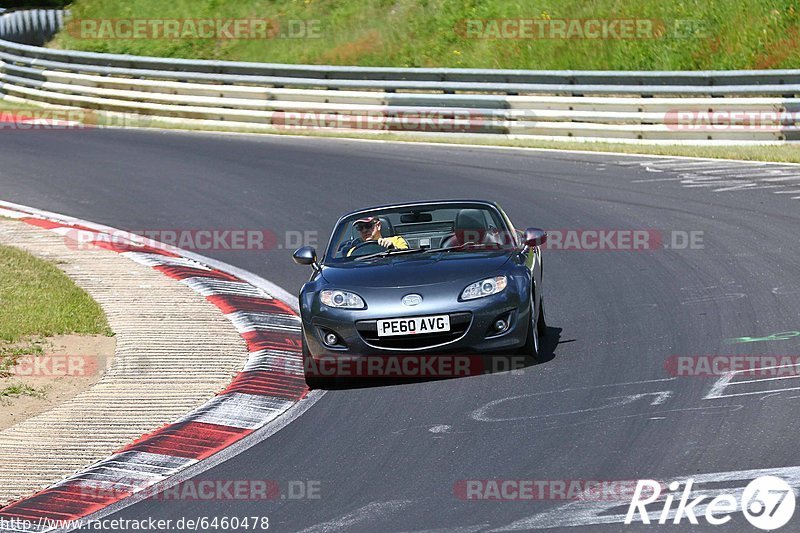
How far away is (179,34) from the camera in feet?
105

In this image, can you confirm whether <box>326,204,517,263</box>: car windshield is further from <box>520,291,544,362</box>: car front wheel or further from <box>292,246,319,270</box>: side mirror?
<box>520,291,544,362</box>: car front wheel

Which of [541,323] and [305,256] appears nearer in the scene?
[305,256]

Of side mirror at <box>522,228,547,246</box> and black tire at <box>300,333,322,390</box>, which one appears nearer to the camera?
black tire at <box>300,333,322,390</box>

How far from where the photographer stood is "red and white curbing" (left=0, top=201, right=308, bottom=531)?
6.99 metres

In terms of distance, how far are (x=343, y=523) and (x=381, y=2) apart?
82.4 feet

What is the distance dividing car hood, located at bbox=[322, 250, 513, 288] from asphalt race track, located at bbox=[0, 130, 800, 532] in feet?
2.51

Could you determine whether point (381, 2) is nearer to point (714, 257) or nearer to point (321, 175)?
point (321, 175)

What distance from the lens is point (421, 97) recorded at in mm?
22891
